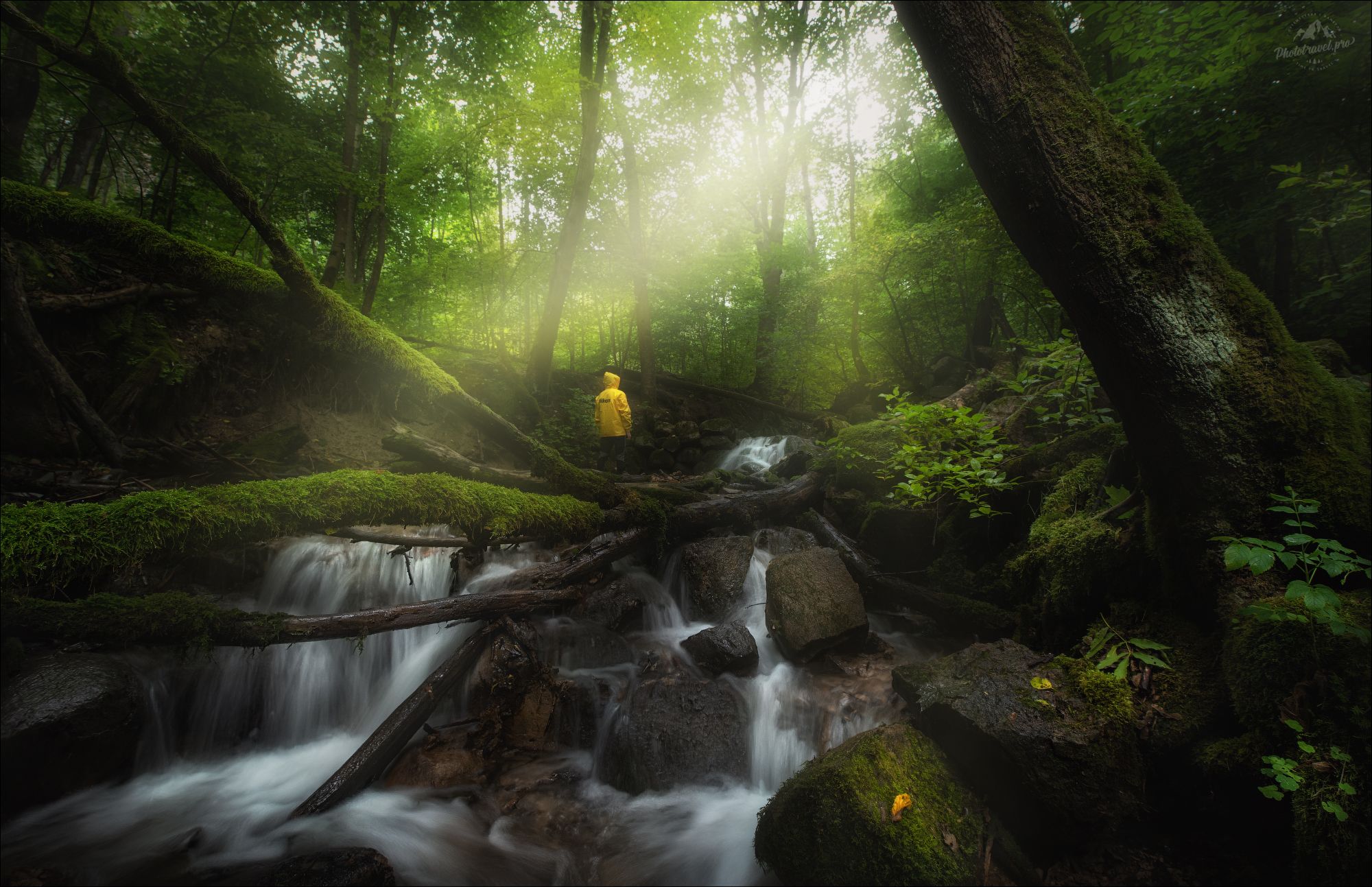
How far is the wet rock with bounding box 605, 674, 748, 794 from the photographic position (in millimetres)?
3973

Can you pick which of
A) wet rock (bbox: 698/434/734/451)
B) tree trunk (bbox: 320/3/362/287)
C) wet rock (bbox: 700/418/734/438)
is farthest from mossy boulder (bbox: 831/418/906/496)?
tree trunk (bbox: 320/3/362/287)

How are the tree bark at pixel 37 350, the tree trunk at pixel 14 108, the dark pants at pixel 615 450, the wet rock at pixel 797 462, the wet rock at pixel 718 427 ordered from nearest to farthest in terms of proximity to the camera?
the tree bark at pixel 37 350, the tree trunk at pixel 14 108, the wet rock at pixel 797 462, the dark pants at pixel 615 450, the wet rock at pixel 718 427

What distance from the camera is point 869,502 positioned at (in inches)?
251

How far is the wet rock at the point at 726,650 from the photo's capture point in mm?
4848

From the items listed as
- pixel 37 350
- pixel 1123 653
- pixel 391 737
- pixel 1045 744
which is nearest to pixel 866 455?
pixel 1123 653

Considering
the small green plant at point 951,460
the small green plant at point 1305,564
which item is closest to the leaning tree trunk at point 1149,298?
the small green plant at point 1305,564

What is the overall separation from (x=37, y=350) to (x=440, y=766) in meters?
6.39

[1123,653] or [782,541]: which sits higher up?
[782,541]

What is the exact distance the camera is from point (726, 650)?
486 centimetres

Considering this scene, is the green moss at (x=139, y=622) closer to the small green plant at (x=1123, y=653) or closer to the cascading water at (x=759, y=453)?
the small green plant at (x=1123, y=653)

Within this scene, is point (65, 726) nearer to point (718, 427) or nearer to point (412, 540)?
point (412, 540)

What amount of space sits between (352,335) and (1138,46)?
925cm

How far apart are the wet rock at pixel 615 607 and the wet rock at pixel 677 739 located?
1.04m

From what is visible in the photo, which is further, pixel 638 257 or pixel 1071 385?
pixel 638 257
